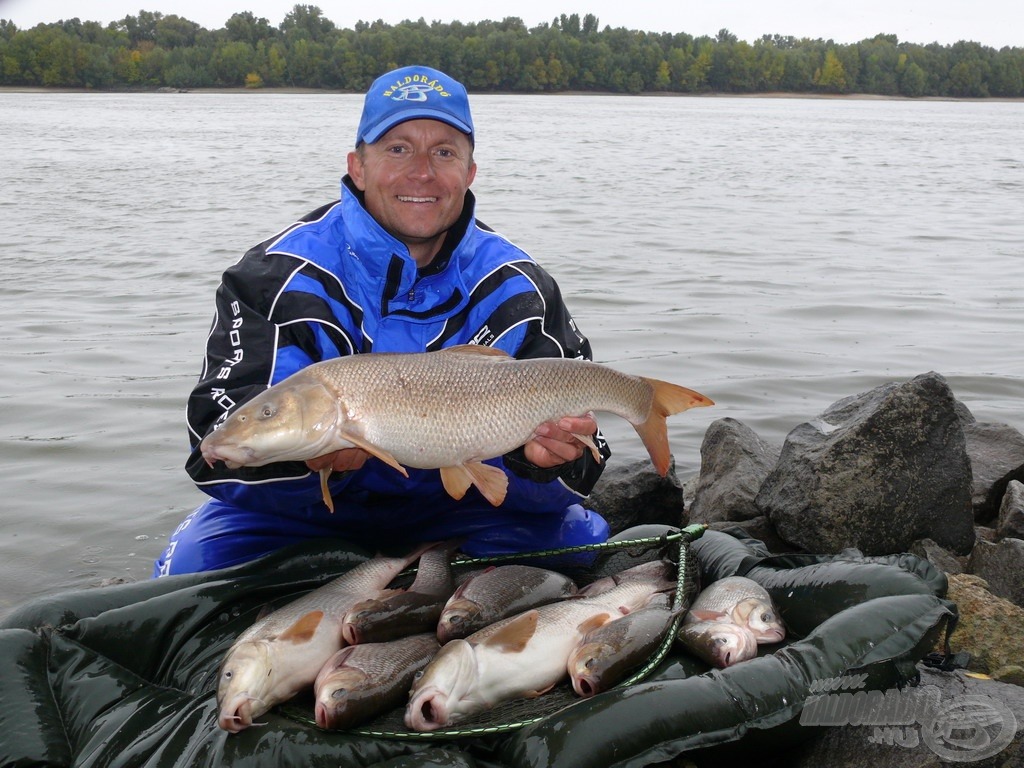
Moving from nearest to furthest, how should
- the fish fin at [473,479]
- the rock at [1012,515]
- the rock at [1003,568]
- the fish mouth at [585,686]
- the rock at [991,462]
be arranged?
the fish mouth at [585,686] < the fish fin at [473,479] < the rock at [1003,568] < the rock at [1012,515] < the rock at [991,462]

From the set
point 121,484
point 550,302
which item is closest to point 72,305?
point 121,484

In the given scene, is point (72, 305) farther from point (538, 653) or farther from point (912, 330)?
point (538, 653)

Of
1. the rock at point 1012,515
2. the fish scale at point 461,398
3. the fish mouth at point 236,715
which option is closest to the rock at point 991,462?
the rock at point 1012,515

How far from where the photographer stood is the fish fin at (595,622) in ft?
→ 11.0

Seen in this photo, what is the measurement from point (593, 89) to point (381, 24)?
22.4m

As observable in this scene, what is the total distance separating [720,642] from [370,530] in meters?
1.66

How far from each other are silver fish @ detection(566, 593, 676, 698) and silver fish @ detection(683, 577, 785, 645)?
0.13 metres

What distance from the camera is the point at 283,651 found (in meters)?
3.09

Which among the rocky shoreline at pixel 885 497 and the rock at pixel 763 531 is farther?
the rock at pixel 763 531

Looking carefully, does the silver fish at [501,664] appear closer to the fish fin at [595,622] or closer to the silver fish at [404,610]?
the fish fin at [595,622]

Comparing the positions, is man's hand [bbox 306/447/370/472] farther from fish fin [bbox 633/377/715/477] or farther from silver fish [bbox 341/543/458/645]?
fish fin [bbox 633/377/715/477]

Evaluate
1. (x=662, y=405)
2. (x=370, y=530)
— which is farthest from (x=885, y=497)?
(x=370, y=530)

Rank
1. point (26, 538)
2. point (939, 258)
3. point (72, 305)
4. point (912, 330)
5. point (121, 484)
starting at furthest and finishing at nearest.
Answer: point (939, 258)
point (72, 305)
point (912, 330)
point (121, 484)
point (26, 538)

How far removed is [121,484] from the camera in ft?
21.0
